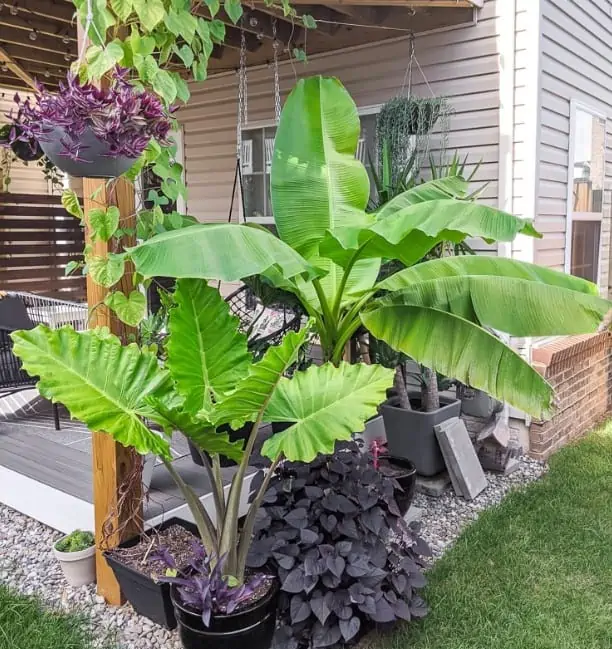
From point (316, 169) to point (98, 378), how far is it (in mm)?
1622

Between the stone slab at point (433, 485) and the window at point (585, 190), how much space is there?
2.22 m

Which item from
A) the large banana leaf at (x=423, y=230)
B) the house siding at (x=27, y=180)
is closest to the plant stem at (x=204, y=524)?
the large banana leaf at (x=423, y=230)

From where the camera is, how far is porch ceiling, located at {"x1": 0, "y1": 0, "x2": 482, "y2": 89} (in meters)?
4.59

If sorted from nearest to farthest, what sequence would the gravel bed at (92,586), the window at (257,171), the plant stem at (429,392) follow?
the gravel bed at (92,586), the plant stem at (429,392), the window at (257,171)

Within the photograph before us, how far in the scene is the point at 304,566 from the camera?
2.53m

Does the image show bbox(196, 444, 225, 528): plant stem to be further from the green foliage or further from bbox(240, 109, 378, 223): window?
bbox(240, 109, 378, 223): window

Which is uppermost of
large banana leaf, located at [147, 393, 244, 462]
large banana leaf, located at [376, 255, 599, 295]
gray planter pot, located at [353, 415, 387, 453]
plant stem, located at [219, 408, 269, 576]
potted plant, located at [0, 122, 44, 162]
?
potted plant, located at [0, 122, 44, 162]

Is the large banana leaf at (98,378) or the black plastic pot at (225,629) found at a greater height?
the large banana leaf at (98,378)

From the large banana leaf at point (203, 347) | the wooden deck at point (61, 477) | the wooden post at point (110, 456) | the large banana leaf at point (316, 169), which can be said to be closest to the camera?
the large banana leaf at point (203, 347)

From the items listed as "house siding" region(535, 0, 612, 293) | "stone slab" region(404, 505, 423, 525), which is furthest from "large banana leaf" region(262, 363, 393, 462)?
"house siding" region(535, 0, 612, 293)

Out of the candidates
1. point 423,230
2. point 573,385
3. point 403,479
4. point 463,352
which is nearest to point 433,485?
point 403,479

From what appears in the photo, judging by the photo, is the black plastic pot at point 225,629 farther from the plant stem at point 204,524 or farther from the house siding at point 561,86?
the house siding at point 561,86

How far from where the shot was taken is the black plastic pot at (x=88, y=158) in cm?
202

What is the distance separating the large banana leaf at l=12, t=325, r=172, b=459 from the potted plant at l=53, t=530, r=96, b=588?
3.53 feet
